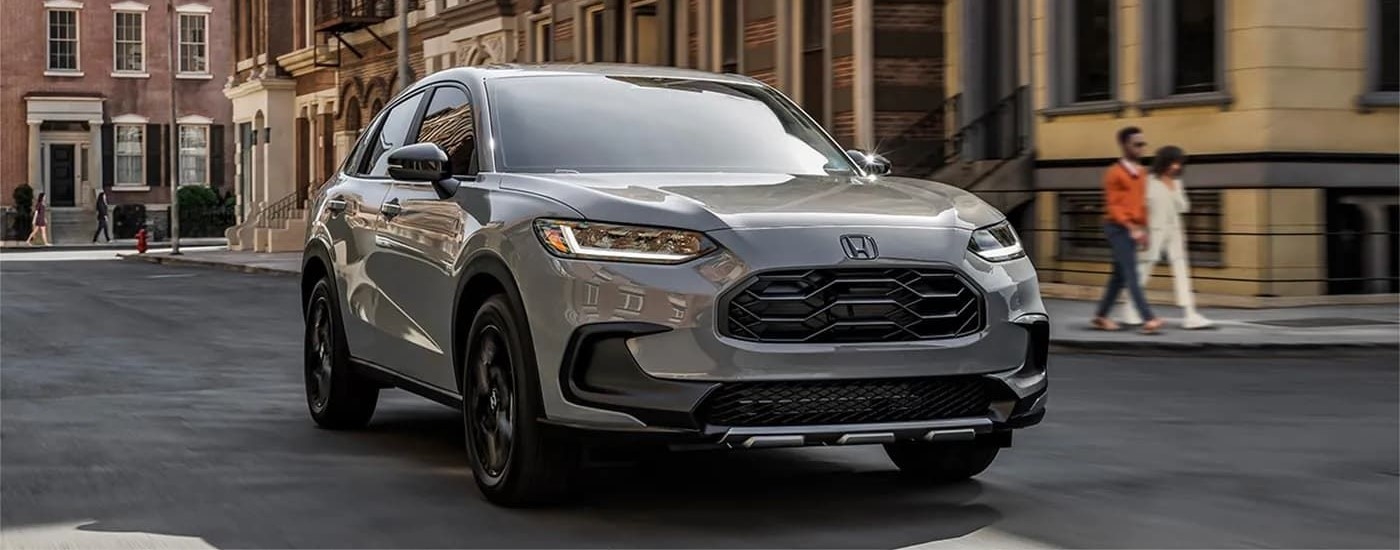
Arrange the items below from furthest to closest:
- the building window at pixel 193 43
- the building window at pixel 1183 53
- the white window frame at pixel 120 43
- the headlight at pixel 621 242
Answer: the building window at pixel 193 43 → the white window frame at pixel 120 43 → the building window at pixel 1183 53 → the headlight at pixel 621 242

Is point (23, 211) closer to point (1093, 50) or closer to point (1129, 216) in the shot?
point (1093, 50)

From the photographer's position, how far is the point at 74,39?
6825cm

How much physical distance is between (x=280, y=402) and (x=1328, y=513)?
6.30 meters

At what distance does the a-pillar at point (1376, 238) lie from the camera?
21.2 m

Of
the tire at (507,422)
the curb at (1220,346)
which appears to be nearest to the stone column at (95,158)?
the curb at (1220,346)

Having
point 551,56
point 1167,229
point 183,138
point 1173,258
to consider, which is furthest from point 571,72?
point 183,138

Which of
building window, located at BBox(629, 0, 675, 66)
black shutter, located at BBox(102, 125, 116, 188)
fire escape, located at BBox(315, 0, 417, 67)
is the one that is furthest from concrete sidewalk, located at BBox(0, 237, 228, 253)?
building window, located at BBox(629, 0, 675, 66)

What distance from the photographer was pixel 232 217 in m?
67.2

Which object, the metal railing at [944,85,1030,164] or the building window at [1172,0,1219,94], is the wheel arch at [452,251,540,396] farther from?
the metal railing at [944,85,1030,164]

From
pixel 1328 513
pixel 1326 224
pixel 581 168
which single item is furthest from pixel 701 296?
pixel 1326 224

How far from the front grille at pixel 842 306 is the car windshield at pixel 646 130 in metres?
1.33

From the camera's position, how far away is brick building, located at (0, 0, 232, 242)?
66.9 meters

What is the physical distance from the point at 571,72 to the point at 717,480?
1833 millimetres

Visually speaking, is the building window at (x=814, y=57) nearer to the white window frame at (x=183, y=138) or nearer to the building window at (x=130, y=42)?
the white window frame at (x=183, y=138)
